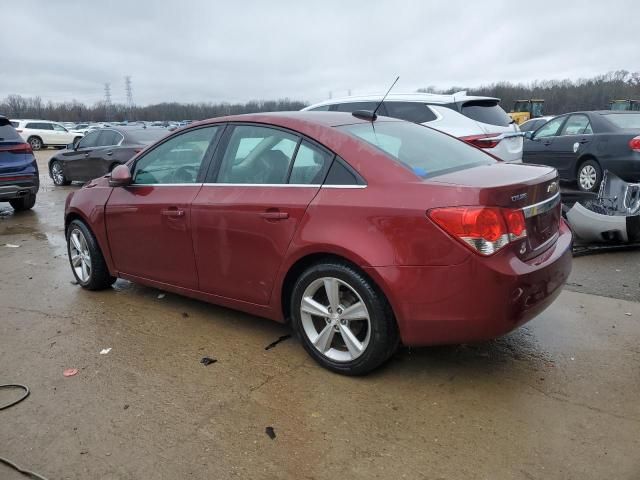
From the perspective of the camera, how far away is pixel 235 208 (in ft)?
11.9

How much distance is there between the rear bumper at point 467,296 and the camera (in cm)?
276

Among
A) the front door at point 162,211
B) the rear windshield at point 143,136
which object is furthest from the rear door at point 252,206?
the rear windshield at point 143,136

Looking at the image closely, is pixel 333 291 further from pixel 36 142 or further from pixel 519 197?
pixel 36 142

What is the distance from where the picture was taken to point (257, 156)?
3.71 metres

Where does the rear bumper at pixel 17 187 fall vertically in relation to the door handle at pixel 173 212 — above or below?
below

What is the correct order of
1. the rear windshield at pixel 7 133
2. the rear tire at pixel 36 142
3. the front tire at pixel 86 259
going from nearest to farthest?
the front tire at pixel 86 259 < the rear windshield at pixel 7 133 < the rear tire at pixel 36 142

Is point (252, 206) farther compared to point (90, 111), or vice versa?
point (90, 111)

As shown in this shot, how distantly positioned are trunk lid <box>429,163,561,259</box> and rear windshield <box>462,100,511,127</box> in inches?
175

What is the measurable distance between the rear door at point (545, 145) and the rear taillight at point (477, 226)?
835cm

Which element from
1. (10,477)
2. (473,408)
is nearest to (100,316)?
(10,477)

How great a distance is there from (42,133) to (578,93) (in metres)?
53.2

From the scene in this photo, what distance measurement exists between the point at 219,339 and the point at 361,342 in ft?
3.90

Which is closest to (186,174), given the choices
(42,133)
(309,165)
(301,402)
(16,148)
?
(309,165)

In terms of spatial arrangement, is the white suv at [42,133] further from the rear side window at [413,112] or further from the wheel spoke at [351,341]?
the wheel spoke at [351,341]
